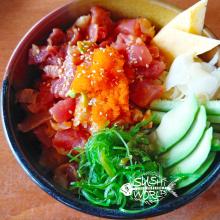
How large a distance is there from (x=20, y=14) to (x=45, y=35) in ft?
0.88

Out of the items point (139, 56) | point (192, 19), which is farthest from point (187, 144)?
point (192, 19)

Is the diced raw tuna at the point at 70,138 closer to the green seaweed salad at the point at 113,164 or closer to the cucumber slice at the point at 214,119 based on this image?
the green seaweed salad at the point at 113,164

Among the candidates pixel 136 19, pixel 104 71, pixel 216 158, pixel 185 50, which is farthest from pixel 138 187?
pixel 136 19

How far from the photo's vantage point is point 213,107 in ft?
5.66

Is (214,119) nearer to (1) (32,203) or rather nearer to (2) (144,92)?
(2) (144,92)

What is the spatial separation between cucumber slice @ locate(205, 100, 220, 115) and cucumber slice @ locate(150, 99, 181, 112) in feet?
0.41

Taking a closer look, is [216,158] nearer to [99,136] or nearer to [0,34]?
[99,136]

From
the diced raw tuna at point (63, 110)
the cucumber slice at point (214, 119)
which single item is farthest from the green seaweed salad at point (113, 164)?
Answer: the cucumber slice at point (214, 119)

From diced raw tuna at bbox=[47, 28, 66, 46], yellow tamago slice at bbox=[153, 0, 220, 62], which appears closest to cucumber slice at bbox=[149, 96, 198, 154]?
yellow tamago slice at bbox=[153, 0, 220, 62]

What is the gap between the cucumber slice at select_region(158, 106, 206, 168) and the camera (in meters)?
1.65

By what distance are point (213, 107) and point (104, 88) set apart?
431mm

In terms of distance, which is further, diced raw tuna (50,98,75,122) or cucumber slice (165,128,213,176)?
diced raw tuna (50,98,75,122)

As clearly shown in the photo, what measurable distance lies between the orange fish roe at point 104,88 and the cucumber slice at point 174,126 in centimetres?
14

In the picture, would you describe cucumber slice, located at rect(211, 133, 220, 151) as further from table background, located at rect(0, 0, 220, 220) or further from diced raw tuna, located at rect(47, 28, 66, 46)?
diced raw tuna, located at rect(47, 28, 66, 46)
